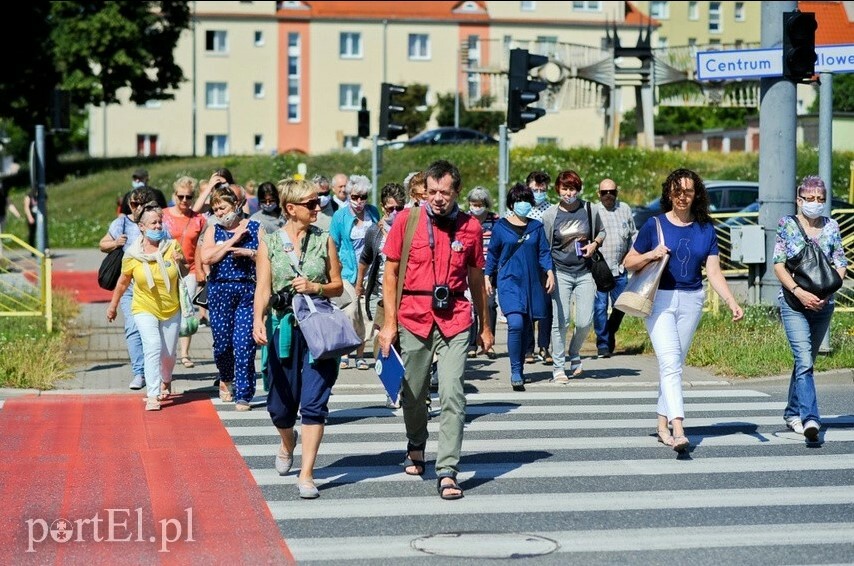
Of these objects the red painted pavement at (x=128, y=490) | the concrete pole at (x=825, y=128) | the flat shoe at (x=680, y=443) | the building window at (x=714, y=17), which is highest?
the building window at (x=714, y=17)

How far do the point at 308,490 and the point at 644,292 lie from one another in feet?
8.84

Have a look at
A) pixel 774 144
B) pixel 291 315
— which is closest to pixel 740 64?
pixel 774 144

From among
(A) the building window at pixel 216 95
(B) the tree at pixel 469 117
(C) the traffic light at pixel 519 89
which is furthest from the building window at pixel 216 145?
(C) the traffic light at pixel 519 89

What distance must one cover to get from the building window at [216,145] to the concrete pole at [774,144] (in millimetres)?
73021

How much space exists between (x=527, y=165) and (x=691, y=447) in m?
32.5

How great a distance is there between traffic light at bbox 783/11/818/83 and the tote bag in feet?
23.4

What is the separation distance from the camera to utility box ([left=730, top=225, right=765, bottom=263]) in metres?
15.8

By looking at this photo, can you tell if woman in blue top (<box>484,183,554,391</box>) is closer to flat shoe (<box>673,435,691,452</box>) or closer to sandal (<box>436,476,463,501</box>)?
flat shoe (<box>673,435,691,452</box>)

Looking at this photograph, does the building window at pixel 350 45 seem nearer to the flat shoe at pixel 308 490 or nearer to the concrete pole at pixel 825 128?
the concrete pole at pixel 825 128

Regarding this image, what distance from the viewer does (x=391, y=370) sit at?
8203 mm

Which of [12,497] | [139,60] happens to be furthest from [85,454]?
[139,60]

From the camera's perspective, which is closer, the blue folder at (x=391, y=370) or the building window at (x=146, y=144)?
the blue folder at (x=391, y=370)

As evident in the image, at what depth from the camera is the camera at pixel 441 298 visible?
26.4 feet

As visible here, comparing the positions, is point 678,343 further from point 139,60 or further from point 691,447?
point 139,60
